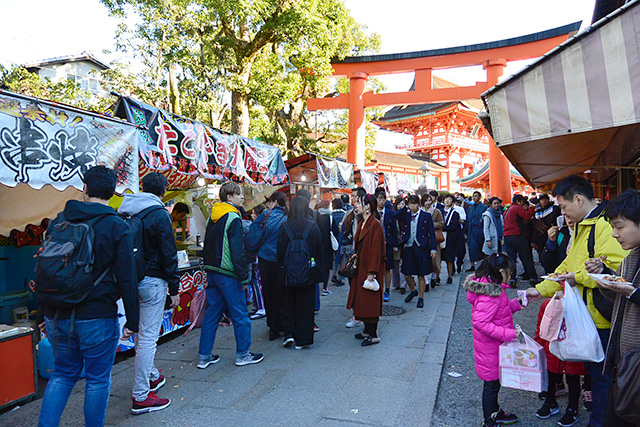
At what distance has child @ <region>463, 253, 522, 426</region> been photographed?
2.77m

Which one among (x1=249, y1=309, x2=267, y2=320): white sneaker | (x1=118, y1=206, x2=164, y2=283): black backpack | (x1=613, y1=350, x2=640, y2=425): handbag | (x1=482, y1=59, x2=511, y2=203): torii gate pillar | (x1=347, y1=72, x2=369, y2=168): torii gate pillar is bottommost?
(x1=249, y1=309, x2=267, y2=320): white sneaker

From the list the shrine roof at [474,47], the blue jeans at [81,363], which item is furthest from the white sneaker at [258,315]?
the shrine roof at [474,47]

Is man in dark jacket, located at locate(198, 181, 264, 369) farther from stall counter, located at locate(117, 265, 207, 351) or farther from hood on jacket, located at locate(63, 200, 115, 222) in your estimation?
hood on jacket, located at locate(63, 200, 115, 222)

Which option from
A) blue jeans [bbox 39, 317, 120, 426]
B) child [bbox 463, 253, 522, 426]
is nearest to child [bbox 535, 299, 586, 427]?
child [bbox 463, 253, 522, 426]

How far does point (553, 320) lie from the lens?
2463 millimetres

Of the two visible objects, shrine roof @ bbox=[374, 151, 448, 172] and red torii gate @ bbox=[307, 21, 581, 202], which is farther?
shrine roof @ bbox=[374, 151, 448, 172]

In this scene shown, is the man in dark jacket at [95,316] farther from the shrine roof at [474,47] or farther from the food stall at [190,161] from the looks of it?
the shrine roof at [474,47]

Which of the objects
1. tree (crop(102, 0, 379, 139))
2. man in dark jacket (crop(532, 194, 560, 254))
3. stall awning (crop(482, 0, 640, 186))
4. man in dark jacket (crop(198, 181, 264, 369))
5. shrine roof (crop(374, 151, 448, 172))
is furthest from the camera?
shrine roof (crop(374, 151, 448, 172))

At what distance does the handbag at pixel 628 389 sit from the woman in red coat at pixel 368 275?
8.82 feet

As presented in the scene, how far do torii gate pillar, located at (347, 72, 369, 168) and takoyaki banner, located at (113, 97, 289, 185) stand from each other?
28.0ft

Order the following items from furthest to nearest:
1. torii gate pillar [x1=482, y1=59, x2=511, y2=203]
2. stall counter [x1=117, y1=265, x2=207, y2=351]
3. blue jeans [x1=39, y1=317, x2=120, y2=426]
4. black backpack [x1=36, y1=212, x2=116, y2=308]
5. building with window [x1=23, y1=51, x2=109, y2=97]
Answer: building with window [x1=23, y1=51, x2=109, y2=97] < torii gate pillar [x1=482, y1=59, x2=511, y2=203] < stall counter [x1=117, y1=265, x2=207, y2=351] < blue jeans [x1=39, y1=317, x2=120, y2=426] < black backpack [x1=36, y1=212, x2=116, y2=308]

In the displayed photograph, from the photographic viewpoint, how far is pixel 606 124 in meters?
2.72

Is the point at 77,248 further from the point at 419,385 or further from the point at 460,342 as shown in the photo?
the point at 460,342

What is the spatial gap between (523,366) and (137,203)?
3070 millimetres
